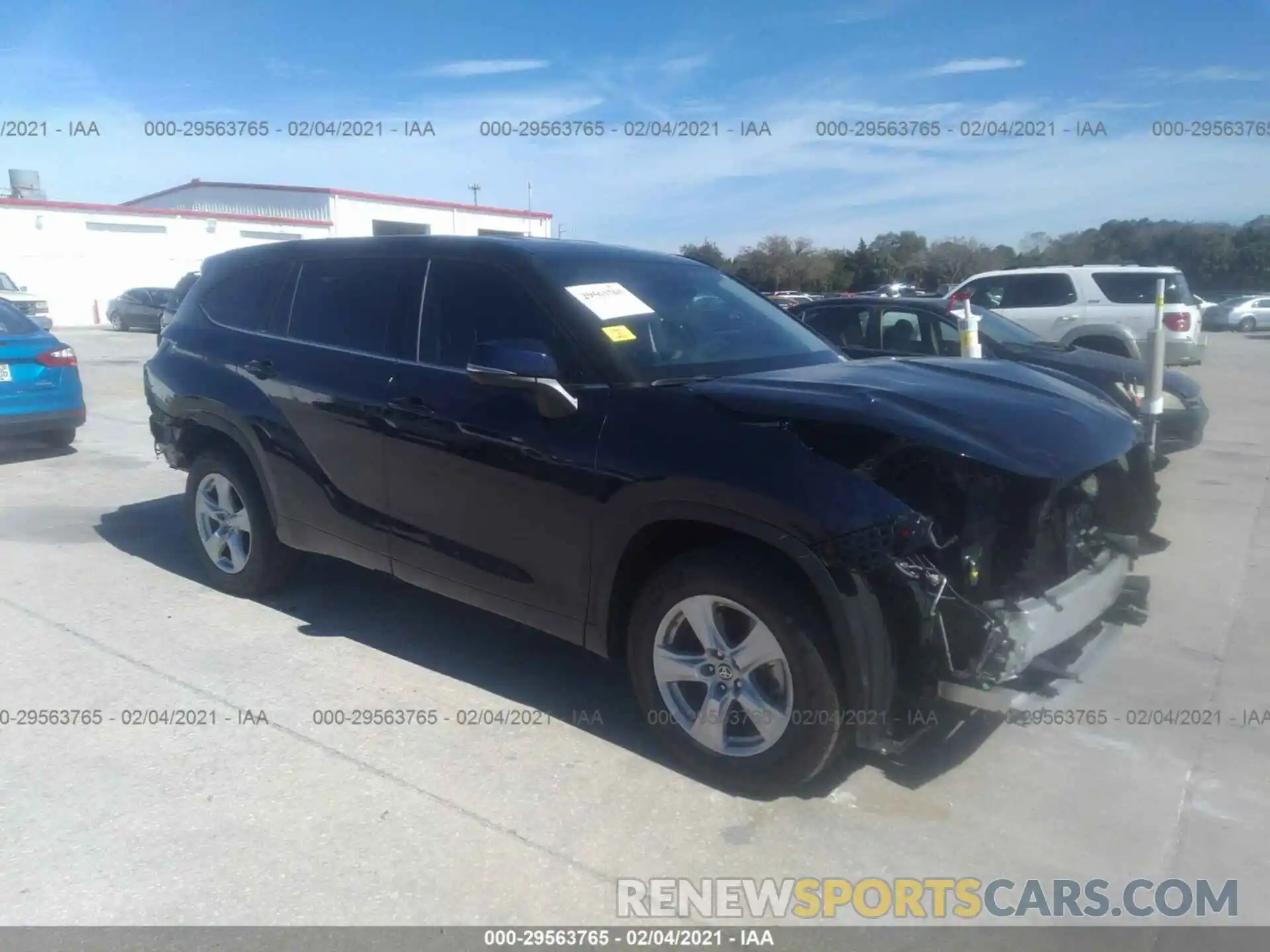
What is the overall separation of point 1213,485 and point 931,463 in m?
6.67

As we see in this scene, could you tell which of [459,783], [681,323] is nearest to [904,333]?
[681,323]

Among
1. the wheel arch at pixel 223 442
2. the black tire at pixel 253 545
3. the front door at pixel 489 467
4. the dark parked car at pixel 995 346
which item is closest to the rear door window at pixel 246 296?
the wheel arch at pixel 223 442

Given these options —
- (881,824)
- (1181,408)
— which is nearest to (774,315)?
(881,824)

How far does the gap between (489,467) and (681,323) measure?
3.36 feet

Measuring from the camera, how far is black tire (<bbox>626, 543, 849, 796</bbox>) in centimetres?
326

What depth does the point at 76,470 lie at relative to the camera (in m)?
9.07

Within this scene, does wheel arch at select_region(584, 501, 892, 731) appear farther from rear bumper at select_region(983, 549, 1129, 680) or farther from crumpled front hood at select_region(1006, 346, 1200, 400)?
crumpled front hood at select_region(1006, 346, 1200, 400)

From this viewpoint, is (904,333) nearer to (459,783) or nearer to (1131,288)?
(1131,288)

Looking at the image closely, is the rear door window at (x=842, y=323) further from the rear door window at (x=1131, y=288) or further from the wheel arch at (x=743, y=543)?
the wheel arch at (x=743, y=543)

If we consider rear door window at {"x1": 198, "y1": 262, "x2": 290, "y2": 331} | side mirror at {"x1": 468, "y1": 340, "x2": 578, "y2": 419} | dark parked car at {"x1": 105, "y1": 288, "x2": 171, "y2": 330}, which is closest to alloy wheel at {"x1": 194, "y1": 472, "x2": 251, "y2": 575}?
rear door window at {"x1": 198, "y1": 262, "x2": 290, "y2": 331}

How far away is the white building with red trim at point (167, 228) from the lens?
115ft

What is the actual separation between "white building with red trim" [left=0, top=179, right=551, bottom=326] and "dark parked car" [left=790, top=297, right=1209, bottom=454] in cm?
2398

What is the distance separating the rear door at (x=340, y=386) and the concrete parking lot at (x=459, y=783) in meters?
0.61

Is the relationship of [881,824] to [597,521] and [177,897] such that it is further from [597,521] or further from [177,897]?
[177,897]
